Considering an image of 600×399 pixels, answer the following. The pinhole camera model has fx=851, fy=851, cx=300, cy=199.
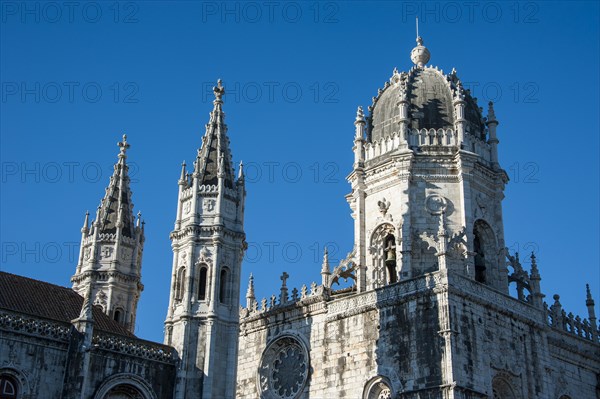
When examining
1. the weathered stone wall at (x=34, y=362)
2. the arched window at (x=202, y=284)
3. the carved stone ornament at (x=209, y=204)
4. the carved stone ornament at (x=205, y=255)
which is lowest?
the weathered stone wall at (x=34, y=362)

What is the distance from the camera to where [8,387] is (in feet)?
95.0

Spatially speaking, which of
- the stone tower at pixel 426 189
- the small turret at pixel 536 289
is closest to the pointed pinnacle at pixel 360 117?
the stone tower at pixel 426 189

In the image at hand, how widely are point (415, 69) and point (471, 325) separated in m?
15.4

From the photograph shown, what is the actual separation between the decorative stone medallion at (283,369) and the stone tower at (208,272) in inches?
311

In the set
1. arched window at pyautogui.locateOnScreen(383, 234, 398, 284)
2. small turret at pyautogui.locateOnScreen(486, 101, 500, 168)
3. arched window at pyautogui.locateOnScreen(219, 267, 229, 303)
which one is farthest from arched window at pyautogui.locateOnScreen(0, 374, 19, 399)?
small turret at pyautogui.locateOnScreen(486, 101, 500, 168)

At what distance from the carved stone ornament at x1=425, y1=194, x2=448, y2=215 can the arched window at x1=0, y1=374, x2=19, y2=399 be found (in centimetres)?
2044

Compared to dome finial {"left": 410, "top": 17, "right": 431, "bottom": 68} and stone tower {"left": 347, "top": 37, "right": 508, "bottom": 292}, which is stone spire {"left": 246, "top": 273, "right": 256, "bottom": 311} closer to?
stone tower {"left": 347, "top": 37, "right": 508, "bottom": 292}

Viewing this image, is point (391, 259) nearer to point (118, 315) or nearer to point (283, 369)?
point (283, 369)

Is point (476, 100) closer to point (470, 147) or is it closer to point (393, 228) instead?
point (470, 147)

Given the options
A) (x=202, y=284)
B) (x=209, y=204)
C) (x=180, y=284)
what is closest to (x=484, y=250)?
(x=209, y=204)

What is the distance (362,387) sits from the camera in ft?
124

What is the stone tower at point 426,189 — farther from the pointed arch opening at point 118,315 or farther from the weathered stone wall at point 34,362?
the weathered stone wall at point 34,362

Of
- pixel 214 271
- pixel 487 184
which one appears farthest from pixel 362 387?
pixel 487 184

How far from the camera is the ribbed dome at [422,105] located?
43.3 m
